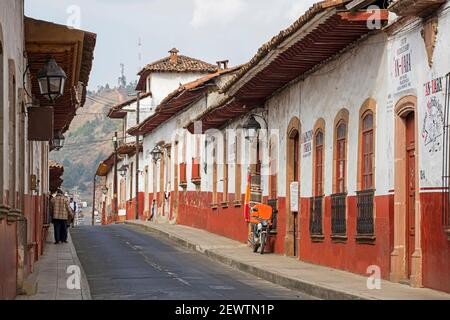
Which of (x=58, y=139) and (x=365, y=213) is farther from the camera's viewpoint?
(x=58, y=139)

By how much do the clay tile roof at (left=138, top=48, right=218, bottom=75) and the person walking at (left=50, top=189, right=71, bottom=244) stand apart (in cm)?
2852

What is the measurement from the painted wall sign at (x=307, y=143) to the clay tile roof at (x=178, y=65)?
34.0 m

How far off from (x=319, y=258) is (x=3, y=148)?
1105cm

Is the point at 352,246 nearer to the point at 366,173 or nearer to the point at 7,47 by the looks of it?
the point at 366,173

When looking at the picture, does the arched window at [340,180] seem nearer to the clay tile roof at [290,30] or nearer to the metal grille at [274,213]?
the clay tile roof at [290,30]

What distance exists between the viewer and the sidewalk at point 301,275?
51.5 ft

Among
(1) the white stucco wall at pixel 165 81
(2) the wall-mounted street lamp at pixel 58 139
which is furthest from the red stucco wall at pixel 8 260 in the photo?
(1) the white stucco wall at pixel 165 81

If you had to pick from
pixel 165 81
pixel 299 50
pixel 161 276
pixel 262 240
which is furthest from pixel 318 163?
pixel 165 81

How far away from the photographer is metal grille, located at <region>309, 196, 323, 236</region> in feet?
75.4

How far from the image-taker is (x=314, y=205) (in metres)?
23.5

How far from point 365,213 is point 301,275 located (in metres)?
1.64

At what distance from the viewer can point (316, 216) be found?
23.3 metres
